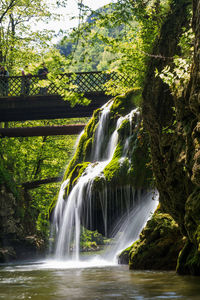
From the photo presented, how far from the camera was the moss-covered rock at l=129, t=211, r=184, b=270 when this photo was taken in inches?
347

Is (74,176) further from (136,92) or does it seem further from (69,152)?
(69,152)

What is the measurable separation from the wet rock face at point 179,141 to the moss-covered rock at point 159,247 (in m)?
0.72

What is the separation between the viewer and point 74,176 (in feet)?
46.6

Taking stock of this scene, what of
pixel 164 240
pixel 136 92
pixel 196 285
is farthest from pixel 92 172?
pixel 196 285

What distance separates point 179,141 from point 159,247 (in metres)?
2.61

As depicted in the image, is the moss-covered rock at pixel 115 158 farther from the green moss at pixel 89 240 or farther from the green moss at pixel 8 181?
the green moss at pixel 89 240

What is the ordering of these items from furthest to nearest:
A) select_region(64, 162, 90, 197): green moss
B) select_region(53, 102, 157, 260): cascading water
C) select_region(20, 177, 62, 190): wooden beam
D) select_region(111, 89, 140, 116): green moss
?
select_region(20, 177, 62, 190): wooden beam, select_region(111, 89, 140, 116): green moss, select_region(64, 162, 90, 197): green moss, select_region(53, 102, 157, 260): cascading water

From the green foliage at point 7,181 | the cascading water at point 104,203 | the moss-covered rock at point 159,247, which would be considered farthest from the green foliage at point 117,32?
the green foliage at point 7,181

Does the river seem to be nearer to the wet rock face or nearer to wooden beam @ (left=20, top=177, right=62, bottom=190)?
the wet rock face

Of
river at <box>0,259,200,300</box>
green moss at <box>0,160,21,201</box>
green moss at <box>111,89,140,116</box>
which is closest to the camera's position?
river at <box>0,259,200,300</box>

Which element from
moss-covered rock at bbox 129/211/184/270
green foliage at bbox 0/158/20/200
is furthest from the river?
green foliage at bbox 0/158/20/200

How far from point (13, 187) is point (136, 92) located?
10.4 metres

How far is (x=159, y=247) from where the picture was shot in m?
8.91

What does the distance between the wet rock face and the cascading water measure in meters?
3.27
